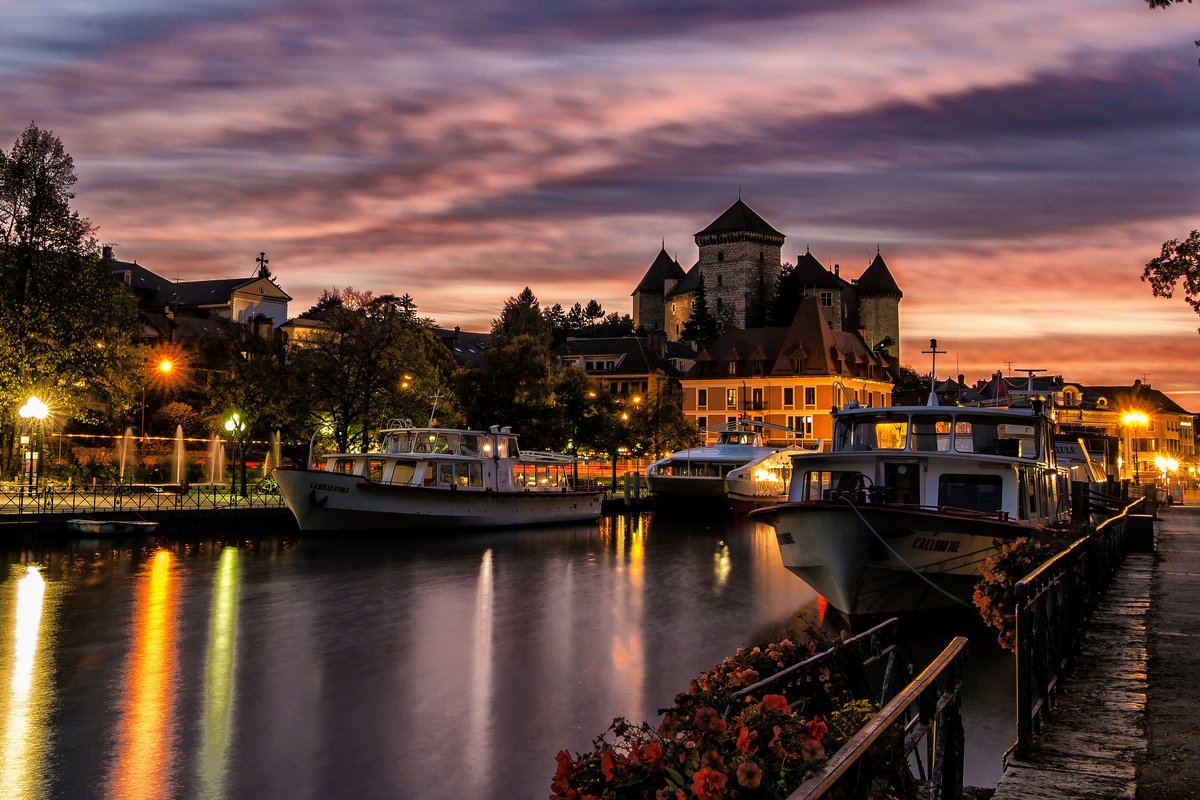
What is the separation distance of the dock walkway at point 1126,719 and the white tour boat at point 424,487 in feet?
109

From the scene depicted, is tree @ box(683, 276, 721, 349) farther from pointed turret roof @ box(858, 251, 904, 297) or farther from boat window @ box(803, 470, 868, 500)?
boat window @ box(803, 470, 868, 500)

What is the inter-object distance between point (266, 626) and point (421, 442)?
2381 centimetres

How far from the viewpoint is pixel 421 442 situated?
48.4 meters

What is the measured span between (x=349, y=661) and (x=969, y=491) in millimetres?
13175

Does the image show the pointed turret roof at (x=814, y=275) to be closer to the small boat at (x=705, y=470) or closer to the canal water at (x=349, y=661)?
the small boat at (x=705, y=470)

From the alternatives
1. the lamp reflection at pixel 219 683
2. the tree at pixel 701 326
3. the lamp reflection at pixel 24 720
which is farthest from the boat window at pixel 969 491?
the tree at pixel 701 326

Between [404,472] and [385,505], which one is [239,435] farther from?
[385,505]

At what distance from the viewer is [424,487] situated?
4666 cm

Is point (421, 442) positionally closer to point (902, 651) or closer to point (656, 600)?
point (656, 600)

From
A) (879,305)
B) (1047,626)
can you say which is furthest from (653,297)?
(1047,626)

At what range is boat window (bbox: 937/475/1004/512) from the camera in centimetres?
2342

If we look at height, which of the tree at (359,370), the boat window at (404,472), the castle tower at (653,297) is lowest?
the boat window at (404,472)

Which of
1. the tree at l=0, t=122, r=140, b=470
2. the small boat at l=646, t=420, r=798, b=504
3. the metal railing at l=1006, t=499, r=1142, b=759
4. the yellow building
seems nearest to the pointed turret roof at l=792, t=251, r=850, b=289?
the yellow building

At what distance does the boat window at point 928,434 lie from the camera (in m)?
25.2
